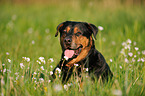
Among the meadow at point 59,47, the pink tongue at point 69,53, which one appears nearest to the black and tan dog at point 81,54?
the pink tongue at point 69,53

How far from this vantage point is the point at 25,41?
6379 millimetres

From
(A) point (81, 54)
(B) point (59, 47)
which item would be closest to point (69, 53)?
(A) point (81, 54)

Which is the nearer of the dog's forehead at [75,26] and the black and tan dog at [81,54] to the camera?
the black and tan dog at [81,54]

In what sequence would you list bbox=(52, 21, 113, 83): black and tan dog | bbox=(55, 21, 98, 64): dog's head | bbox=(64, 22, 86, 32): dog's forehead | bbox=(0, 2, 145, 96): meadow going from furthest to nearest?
1. bbox=(64, 22, 86, 32): dog's forehead
2. bbox=(55, 21, 98, 64): dog's head
3. bbox=(52, 21, 113, 83): black and tan dog
4. bbox=(0, 2, 145, 96): meadow

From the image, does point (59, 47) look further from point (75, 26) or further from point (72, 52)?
point (72, 52)

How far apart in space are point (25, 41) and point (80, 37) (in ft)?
9.74

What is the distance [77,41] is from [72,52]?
23cm

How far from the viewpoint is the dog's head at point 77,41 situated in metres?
3.78

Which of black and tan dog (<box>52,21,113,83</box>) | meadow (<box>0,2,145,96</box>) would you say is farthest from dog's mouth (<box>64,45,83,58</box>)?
meadow (<box>0,2,145,96</box>)

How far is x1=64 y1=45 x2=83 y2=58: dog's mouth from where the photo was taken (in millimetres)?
3798

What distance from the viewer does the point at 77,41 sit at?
3.79 metres

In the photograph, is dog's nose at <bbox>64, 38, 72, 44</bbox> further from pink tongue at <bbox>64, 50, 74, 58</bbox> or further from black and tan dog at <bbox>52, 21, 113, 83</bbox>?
pink tongue at <bbox>64, 50, 74, 58</bbox>

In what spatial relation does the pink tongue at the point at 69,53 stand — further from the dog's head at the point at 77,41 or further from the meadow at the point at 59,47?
the meadow at the point at 59,47

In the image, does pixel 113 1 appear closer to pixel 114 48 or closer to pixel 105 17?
pixel 105 17
